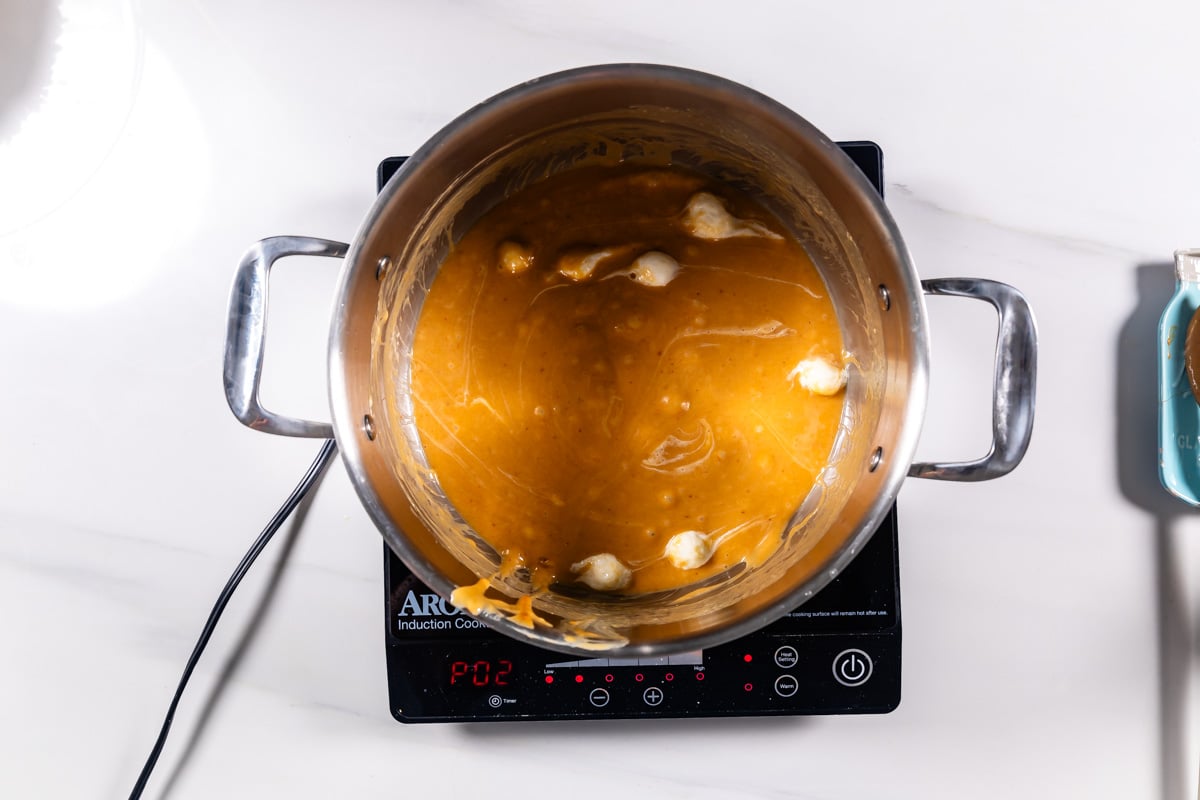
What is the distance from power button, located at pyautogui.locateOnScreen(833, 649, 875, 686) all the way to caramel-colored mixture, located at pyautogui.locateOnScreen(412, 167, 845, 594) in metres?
0.16

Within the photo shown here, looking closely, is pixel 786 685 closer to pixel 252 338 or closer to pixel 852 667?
pixel 852 667

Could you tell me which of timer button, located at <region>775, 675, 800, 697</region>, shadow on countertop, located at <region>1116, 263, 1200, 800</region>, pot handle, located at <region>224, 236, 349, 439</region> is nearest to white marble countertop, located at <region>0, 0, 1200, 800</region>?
shadow on countertop, located at <region>1116, 263, 1200, 800</region>

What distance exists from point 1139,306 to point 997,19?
364mm

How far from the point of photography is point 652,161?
0.89m

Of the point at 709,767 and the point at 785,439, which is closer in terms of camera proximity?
the point at 785,439

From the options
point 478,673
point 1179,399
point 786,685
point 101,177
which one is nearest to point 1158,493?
point 1179,399

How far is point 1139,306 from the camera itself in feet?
3.26

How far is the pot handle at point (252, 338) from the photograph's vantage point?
0.77 m

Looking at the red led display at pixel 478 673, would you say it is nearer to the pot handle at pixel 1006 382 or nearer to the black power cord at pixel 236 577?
the black power cord at pixel 236 577

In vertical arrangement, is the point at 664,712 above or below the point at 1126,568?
below

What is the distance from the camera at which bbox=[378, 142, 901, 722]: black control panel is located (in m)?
0.89

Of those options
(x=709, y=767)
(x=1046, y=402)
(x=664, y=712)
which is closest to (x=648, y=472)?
(x=664, y=712)

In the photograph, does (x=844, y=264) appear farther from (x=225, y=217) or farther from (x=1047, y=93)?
(x=225, y=217)

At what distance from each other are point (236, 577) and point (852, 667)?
68 centimetres
